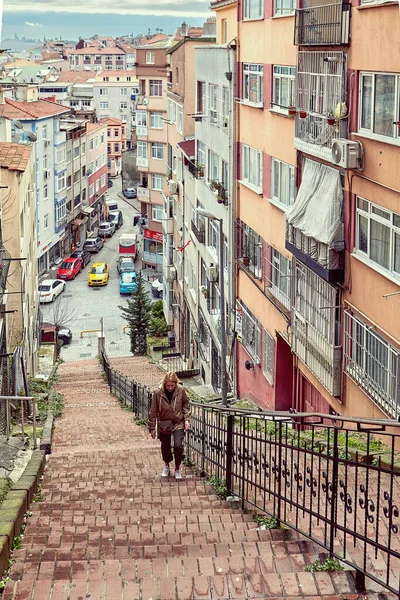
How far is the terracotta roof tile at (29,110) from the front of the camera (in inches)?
2207

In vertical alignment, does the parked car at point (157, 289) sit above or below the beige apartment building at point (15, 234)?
below

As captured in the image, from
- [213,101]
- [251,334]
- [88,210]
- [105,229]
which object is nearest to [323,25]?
[251,334]

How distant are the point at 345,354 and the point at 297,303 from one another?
3113 mm

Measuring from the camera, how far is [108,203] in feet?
307

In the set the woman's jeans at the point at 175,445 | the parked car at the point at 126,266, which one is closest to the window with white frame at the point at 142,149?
the parked car at the point at 126,266

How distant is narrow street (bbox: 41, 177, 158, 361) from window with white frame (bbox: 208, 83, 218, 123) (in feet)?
70.3

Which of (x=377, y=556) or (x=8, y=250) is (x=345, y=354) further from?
(x=8, y=250)

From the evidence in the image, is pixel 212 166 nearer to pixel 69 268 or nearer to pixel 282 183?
pixel 282 183

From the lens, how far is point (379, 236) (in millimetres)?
15016

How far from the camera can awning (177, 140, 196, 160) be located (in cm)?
3690

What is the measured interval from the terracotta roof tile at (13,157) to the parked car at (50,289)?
2363cm

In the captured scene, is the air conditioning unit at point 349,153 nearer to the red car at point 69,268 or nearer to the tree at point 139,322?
the tree at point 139,322

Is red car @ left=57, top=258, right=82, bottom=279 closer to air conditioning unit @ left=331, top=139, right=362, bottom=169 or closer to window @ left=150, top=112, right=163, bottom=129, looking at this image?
window @ left=150, top=112, right=163, bottom=129

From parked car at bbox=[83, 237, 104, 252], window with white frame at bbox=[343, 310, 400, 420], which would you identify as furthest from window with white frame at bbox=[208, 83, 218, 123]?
parked car at bbox=[83, 237, 104, 252]
